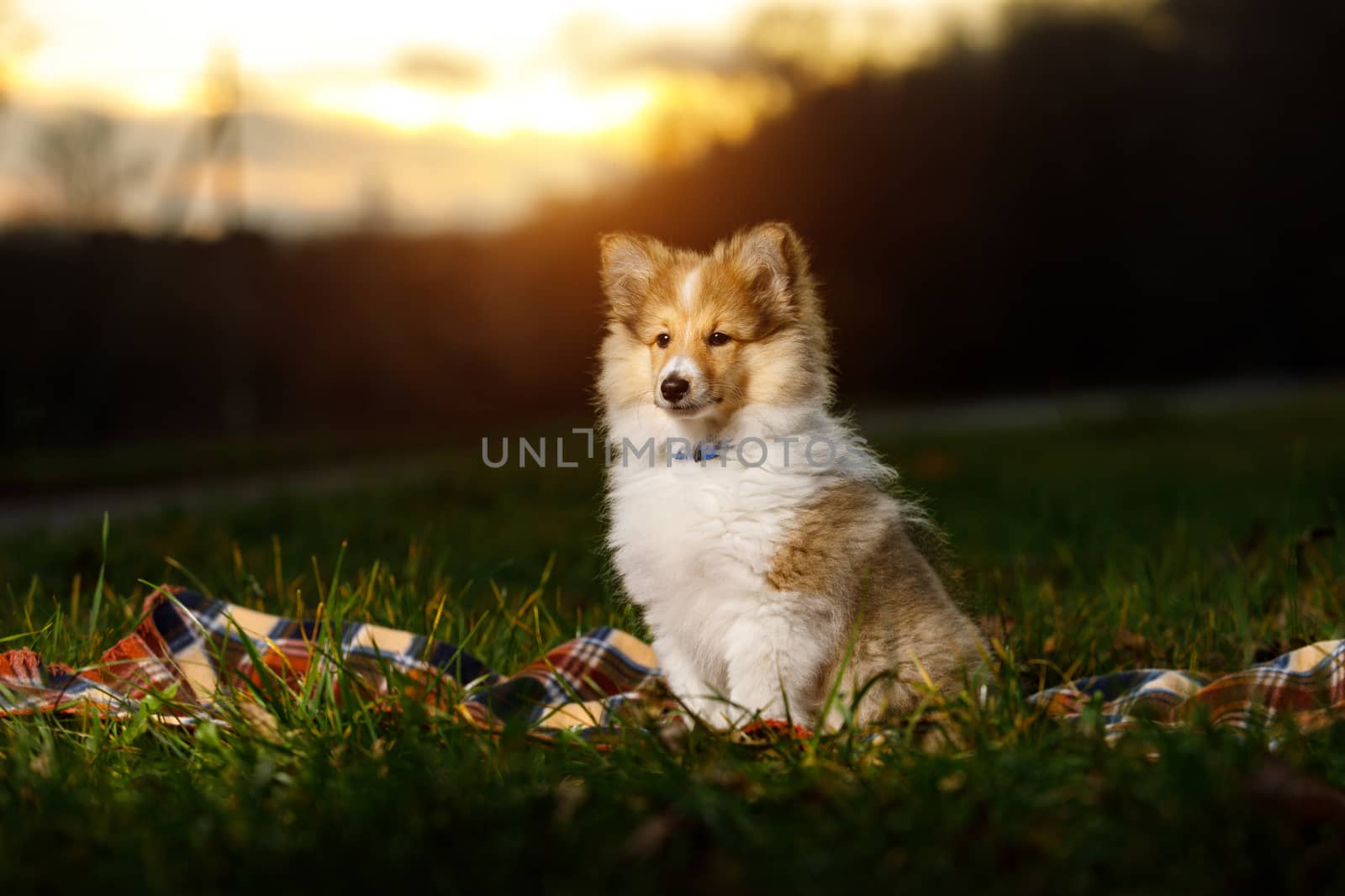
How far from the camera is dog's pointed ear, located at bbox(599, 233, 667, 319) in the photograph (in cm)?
408

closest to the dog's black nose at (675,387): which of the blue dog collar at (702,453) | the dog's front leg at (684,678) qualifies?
the blue dog collar at (702,453)

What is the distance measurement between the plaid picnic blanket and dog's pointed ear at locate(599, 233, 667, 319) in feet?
3.95

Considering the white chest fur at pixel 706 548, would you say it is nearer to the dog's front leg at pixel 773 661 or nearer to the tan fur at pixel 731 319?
the dog's front leg at pixel 773 661

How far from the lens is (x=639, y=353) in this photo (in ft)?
13.2

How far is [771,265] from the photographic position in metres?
3.93

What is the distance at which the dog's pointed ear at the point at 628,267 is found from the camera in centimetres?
408

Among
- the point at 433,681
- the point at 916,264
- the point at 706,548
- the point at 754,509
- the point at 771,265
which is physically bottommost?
the point at 433,681

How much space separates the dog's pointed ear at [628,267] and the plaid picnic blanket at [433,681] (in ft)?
3.95

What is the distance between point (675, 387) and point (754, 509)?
44 cm

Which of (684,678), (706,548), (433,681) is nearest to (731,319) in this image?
(706,548)

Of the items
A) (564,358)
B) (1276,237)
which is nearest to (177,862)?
(564,358)

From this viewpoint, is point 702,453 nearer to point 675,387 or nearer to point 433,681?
point 675,387

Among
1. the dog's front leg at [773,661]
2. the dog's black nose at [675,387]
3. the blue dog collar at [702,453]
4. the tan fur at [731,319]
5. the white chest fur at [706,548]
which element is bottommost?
the dog's front leg at [773,661]

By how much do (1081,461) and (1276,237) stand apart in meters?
21.8
